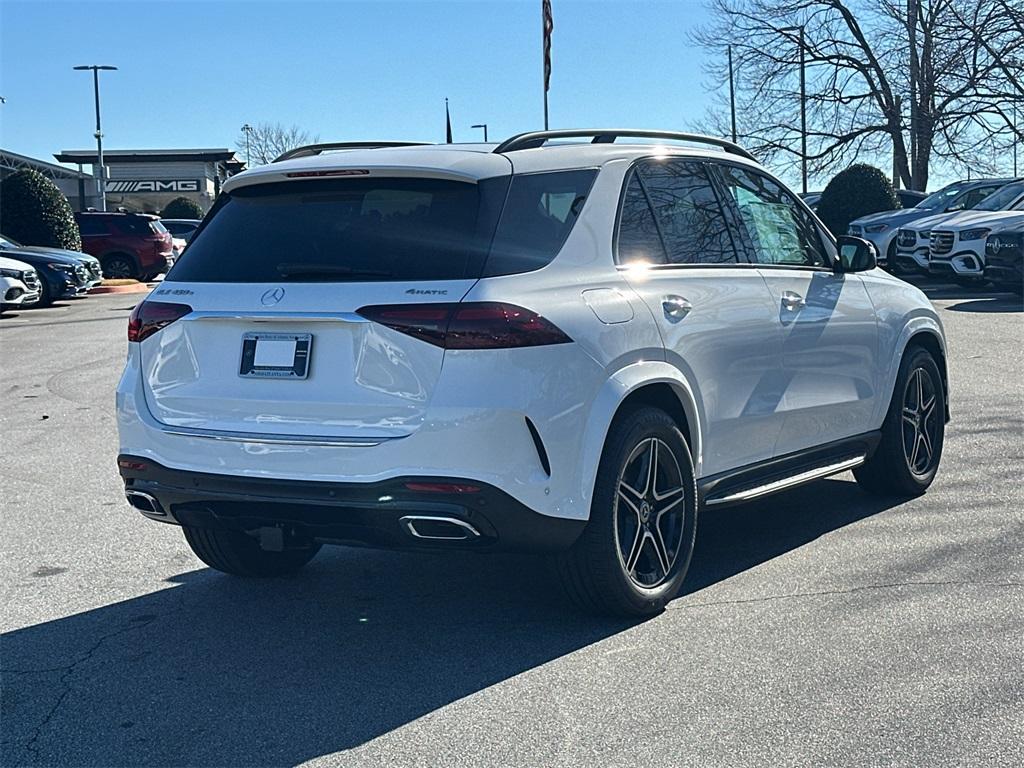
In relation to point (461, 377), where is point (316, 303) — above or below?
above

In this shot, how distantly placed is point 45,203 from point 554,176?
26.5 metres

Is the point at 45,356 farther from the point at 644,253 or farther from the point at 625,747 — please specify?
the point at 625,747

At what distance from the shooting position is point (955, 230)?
21.2 meters

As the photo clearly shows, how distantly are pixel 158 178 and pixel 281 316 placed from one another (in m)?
79.6

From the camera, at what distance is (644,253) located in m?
5.23

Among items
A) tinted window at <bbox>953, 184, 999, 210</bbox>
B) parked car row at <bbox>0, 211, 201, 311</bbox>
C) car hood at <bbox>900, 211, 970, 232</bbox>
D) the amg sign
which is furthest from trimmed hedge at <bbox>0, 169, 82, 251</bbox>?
the amg sign

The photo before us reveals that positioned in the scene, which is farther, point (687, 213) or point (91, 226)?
point (91, 226)

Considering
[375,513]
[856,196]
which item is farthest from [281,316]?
[856,196]

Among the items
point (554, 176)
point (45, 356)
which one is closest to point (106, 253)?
point (45, 356)

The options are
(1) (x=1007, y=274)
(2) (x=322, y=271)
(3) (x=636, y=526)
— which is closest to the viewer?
(2) (x=322, y=271)

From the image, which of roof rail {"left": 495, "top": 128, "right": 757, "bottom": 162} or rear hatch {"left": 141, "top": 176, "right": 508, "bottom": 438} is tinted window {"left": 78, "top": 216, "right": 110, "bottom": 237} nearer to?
roof rail {"left": 495, "top": 128, "right": 757, "bottom": 162}

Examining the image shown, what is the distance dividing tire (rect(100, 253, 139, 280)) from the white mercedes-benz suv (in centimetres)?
2641

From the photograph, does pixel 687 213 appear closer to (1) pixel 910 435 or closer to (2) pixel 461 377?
(2) pixel 461 377

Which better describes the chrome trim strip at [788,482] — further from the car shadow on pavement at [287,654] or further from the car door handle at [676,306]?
the car door handle at [676,306]
